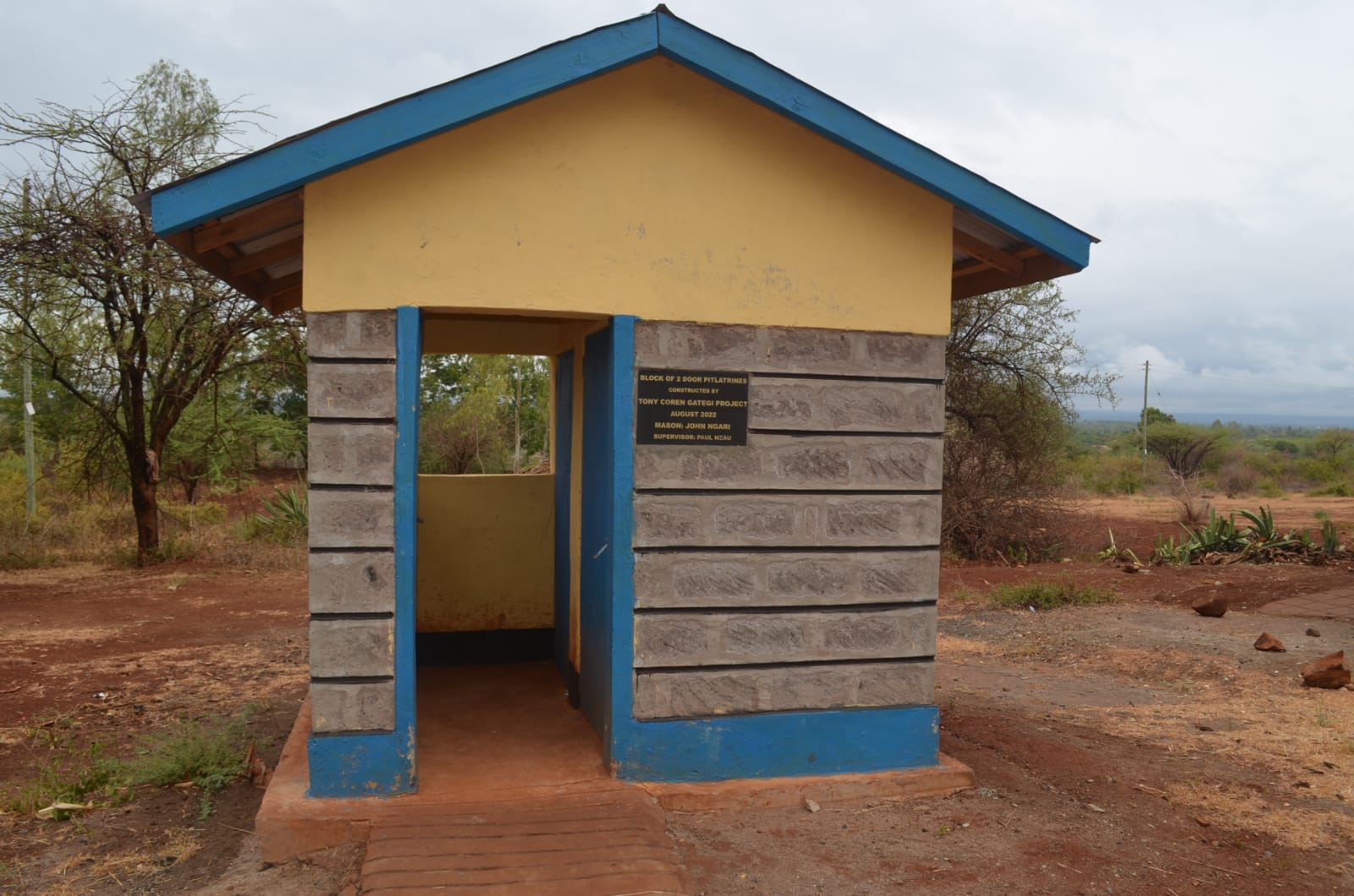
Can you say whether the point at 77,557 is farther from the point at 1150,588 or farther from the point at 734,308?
the point at 1150,588

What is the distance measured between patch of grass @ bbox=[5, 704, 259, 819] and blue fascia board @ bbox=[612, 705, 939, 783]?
2.24 metres

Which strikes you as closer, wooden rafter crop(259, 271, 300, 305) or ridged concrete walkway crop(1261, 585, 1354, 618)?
wooden rafter crop(259, 271, 300, 305)

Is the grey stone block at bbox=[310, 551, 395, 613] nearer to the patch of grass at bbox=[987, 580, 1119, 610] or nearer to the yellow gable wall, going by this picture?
the yellow gable wall

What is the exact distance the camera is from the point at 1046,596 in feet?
38.6

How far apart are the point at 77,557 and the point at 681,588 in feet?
43.4

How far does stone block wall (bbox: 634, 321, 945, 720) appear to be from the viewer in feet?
15.9

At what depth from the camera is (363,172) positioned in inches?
177

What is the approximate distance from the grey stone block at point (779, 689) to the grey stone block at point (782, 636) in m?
0.06

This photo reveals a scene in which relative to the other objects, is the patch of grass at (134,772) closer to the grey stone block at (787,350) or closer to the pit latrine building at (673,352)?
the pit latrine building at (673,352)

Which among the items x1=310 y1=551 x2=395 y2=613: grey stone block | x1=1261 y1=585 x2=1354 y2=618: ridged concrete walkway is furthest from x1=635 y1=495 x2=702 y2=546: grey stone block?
x1=1261 y1=585 x2=1354 y2=618: ridged concrete walkway

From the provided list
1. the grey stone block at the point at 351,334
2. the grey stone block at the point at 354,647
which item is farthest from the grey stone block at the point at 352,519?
the grey stone block at the point at 351,334

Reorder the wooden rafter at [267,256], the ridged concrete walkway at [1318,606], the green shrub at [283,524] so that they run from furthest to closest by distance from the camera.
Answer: the green shrub at [283,524] → the ridged concrete walkway at [1318,606] → the wooden rafter at [267,256]

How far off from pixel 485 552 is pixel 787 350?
10.9 feet

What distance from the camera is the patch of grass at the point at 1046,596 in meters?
11.8
